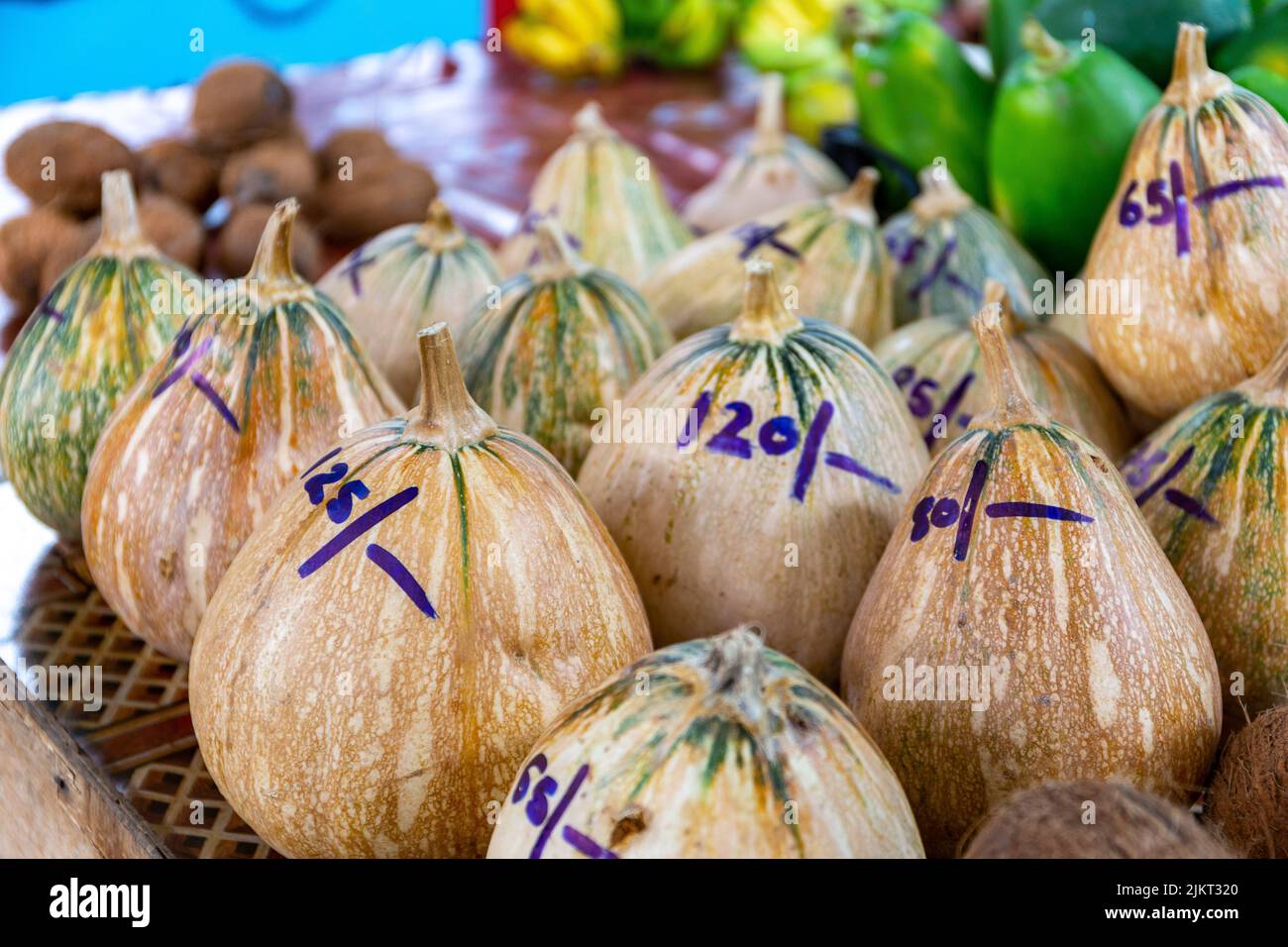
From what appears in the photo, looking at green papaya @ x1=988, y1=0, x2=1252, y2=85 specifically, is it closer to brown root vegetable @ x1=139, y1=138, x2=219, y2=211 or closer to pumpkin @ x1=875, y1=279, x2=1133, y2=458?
pumpkin @ x1=875, y1=279, x2=1133, y2=458

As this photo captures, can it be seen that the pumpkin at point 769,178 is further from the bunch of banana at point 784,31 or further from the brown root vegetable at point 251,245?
the bunch of banana at point 784,31

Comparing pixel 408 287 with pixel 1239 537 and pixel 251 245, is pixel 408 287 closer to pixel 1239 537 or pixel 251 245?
pixel 251 245

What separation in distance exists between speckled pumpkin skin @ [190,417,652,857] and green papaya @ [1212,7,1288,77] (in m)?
0.89

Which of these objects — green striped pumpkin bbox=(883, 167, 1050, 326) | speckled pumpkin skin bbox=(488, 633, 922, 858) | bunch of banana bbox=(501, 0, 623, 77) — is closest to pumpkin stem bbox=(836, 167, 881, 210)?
green striped pumpkin bbox=(883, 167, 1050, 326)

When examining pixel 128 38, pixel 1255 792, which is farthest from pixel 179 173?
pixel 128 38

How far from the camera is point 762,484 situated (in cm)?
106

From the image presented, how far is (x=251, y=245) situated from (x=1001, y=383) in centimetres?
143

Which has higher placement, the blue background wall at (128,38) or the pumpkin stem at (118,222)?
the blue background wall at (128,38)

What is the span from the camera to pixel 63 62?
534 centimetres

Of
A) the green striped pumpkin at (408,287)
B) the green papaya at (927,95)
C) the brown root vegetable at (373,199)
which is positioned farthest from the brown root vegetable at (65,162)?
the green papaya at (927,95)

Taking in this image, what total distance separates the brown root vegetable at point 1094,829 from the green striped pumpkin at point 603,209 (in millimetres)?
1051

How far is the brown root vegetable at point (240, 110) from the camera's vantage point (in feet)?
7.45

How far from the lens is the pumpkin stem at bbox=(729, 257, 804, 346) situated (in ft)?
3.60

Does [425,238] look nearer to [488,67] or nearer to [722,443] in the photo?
[722,443]
